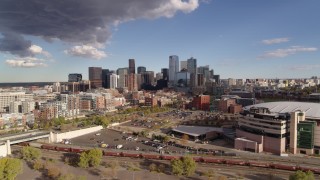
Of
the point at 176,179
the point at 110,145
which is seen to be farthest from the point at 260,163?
the point at 110,145

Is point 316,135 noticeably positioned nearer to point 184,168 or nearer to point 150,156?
point 184,168

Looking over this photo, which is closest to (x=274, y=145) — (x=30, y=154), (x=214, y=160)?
(x=214, y=160)

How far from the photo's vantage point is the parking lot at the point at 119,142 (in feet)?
177

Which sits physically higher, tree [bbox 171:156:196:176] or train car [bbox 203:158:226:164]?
tree [bbox 171:156:196:176]

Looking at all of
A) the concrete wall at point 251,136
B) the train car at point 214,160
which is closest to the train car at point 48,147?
the train car at point 214,160

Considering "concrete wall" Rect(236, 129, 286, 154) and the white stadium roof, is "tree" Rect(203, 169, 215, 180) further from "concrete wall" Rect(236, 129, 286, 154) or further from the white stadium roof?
the white stadium roof

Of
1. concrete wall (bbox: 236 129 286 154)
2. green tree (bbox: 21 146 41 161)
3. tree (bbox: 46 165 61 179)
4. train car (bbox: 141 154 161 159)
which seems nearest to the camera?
tree (bbox: 46 165 61 179)

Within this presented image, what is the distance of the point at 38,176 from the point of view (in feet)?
129

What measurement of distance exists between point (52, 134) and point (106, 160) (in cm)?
2139

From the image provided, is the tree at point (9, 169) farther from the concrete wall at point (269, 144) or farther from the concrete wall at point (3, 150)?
the concrete wall at point (269, 144)

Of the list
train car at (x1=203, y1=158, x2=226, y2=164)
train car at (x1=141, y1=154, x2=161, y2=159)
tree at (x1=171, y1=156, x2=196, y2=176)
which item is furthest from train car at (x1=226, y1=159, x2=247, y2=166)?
train car at (x1=141, y1=154, x2=161, y2=159)

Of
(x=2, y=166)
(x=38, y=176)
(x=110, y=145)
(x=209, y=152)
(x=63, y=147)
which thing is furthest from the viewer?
(x=110, y=145)

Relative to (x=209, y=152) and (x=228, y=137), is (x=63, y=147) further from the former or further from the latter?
(x=228, y=137)

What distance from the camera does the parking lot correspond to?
54.1 metres
